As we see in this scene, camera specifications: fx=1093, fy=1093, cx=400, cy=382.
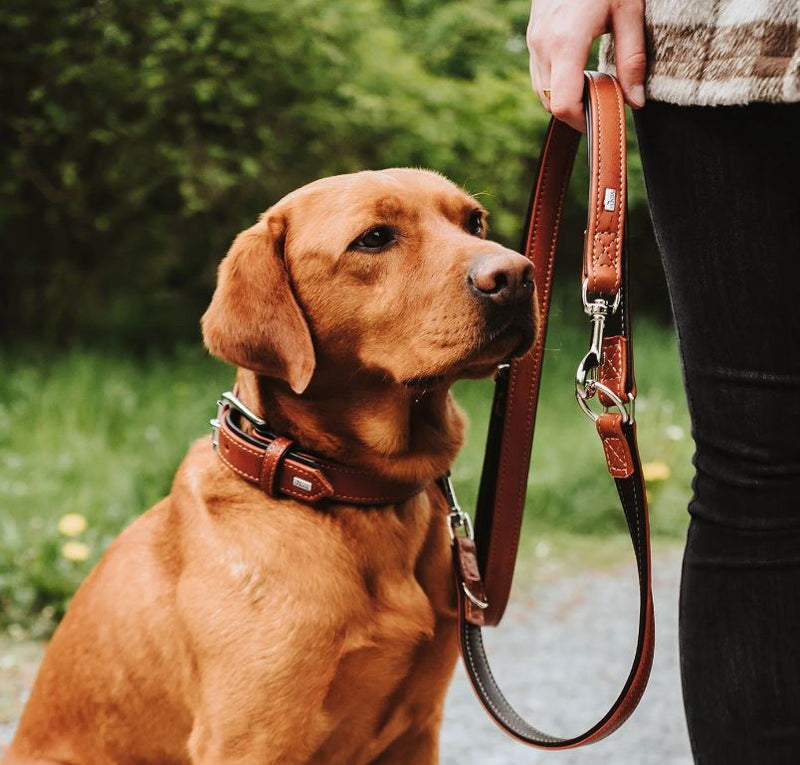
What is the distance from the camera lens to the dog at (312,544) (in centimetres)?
208

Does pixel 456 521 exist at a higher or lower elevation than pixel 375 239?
lower

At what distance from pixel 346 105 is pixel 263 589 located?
5.16 metres

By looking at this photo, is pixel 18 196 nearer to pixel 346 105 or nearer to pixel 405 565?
pixel 346 105

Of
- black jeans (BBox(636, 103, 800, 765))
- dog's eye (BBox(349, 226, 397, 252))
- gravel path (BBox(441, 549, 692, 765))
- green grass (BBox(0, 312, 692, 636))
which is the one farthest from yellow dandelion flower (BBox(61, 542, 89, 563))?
black jeans (BBox(636, 103, 800, 765))

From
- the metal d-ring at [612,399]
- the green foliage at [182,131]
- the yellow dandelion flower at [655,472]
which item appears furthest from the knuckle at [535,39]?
the green foliage at [182,131]

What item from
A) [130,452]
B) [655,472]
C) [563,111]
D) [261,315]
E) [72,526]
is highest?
[563,111]

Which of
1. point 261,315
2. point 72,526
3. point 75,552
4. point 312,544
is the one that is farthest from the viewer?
point 72,526

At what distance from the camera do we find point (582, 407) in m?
1.85

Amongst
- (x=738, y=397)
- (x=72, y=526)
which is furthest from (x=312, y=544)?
(x=72, y=526)

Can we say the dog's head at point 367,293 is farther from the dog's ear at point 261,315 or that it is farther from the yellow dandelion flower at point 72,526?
the yellow dandelion flower at point 72,526

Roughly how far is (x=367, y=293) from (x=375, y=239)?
128mm

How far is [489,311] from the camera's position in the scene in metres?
2.17

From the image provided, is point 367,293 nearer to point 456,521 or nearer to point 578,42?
point 456,521

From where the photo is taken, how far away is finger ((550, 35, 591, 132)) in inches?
69.8
